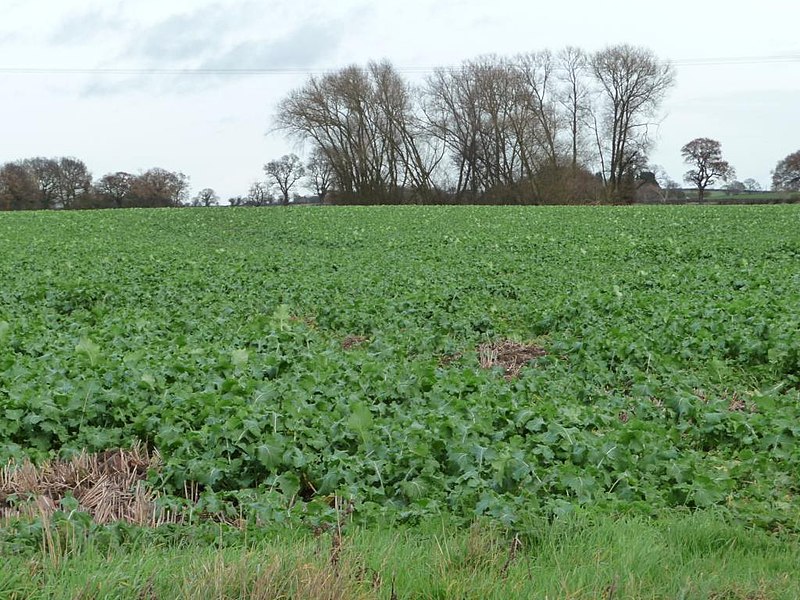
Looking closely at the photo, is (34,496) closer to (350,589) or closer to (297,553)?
(297,553)

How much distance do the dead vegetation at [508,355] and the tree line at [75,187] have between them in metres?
56.8

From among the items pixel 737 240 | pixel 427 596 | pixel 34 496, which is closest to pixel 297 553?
pixel 427 596

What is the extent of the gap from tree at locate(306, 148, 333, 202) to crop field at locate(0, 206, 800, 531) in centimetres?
4786

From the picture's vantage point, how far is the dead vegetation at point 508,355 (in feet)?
27.4

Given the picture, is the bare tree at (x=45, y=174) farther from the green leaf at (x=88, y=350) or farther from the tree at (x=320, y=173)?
the green leaf at (x=88, y=350)

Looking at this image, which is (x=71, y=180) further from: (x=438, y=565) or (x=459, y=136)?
(x=438, y=565)

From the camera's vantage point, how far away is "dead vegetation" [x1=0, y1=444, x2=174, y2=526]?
13.4 feet

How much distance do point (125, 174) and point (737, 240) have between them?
202ft

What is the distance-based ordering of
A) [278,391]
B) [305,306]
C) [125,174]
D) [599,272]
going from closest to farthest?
1. [278,391]
2. [305,306]
3. [599,272]
4. [125,174]

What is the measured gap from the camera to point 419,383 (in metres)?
6.61

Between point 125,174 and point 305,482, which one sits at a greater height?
point 125,174

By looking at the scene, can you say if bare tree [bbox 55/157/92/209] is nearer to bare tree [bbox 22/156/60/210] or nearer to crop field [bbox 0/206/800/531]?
bare tree [bbox 22/156/60/210]

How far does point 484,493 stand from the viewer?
4.18 metres

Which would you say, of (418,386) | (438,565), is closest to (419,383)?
(418,386)
